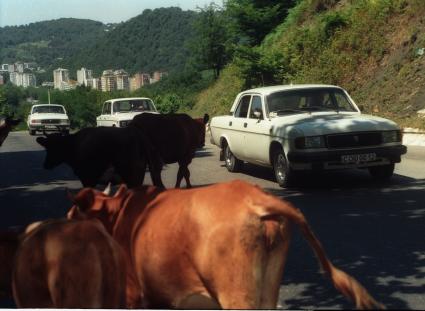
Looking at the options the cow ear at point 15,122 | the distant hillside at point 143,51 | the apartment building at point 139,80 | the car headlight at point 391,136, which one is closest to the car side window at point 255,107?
the car headlight at point 391,136

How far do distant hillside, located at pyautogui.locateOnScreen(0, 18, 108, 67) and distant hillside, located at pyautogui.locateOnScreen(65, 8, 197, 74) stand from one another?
0.19 meters

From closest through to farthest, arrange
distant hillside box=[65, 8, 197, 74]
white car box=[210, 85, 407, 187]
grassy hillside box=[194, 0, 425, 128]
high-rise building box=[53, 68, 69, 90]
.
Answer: distant hillside box=[65, 8, 197, 74], high-rise building box=[53, 68, 69, 90], white car box=[210, 85, 407, 187], grassy hillside box=[194, 0, 425, 128]

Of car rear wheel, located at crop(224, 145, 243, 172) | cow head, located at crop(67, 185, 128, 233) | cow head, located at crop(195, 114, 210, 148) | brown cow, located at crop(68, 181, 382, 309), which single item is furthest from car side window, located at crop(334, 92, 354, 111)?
brown cow, located at crop(68, 181, 382, 309)

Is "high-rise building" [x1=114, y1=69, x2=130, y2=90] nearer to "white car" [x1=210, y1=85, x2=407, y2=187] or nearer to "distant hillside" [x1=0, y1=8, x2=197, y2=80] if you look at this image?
"distant hillside" [x1=0, y1=8, x2=197, y2=80]

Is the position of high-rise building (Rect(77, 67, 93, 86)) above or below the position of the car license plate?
above

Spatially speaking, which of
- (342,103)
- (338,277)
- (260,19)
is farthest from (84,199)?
(260,19)

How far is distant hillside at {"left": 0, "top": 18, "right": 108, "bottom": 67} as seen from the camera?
5.32 metres

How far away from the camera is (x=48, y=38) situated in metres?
7.30

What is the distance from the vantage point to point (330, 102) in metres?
10.2

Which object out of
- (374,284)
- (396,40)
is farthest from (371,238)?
(396,40)

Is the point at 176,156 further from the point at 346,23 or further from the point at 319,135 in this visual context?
the point at 346,23

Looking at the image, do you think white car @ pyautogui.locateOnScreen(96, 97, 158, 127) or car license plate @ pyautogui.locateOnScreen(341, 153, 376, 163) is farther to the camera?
white car @ pyautogui.locateOnScreen(96, 97, 158, 127)

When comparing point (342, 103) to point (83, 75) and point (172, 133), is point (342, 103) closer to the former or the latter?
point (172, 133)

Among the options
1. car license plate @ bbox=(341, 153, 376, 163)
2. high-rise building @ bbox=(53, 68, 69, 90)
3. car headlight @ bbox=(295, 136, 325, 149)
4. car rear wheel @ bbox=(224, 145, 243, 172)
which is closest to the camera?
high-rise building @ bbox=(53, 68, 69, 90)
